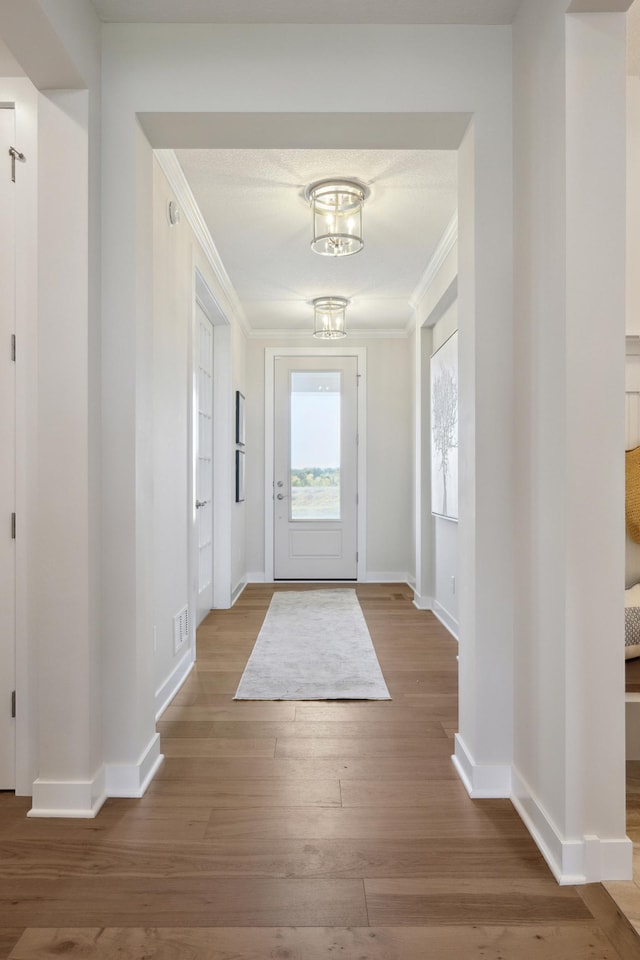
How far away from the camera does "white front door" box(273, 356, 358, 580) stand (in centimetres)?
641

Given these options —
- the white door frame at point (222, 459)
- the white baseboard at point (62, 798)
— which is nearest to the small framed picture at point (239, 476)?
the white door frame at point (222, 459)

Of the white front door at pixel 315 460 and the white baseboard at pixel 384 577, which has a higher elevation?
the white front door at pixel 315 460

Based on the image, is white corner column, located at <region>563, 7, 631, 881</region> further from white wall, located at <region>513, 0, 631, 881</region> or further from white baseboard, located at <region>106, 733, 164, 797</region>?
white baseboard, located at <region>106, 733, 164, 797</region>

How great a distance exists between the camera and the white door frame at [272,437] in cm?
637

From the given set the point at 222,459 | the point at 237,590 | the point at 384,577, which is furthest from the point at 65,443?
the point at 384,577

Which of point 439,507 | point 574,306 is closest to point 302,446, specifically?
point 439,507

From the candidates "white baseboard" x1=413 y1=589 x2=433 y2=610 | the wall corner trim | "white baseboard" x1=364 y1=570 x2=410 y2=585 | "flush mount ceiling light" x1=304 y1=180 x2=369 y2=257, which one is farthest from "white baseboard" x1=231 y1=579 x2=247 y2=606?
"flush mount ceiling light" x1=304 y1=180 x2=369 y2=257

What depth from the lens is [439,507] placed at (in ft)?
15.9

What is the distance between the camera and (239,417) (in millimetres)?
5594

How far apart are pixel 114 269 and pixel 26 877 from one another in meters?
1.81

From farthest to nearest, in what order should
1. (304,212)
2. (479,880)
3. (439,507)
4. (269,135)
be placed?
(439,507), (304,212), (269,135), (479,880)

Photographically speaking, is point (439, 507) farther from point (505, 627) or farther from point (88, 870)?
point (88, 870)

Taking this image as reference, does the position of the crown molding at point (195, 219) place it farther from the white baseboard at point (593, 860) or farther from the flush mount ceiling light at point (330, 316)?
the white baseboard at point (593, 860)

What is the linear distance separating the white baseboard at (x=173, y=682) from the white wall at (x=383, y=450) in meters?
2.91
